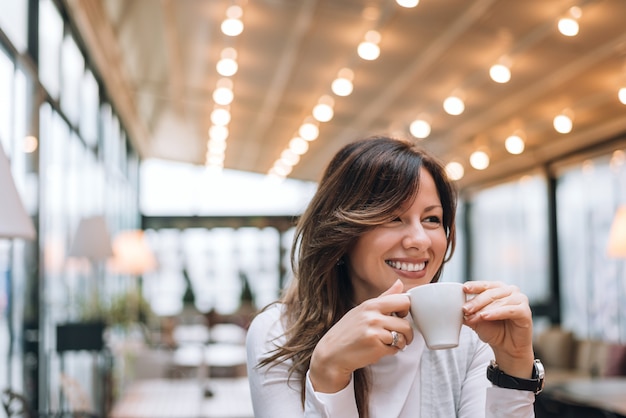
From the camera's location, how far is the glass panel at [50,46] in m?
5.52

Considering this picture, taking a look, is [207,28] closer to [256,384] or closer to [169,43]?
[169,43]

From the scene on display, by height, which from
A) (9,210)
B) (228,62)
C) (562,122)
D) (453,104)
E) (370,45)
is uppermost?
(228,62)

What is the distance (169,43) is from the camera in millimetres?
8602

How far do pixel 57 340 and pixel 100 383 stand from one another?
10.1 feet

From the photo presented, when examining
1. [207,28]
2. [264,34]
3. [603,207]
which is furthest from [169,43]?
[603,207]

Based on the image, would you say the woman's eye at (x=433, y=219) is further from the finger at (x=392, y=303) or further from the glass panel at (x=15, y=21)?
the glass panel at (x=15, y=21)

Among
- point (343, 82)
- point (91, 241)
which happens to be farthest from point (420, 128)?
point (91, 241)

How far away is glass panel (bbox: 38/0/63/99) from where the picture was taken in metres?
5.52

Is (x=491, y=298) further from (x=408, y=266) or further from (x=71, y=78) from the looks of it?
(x=71, y=78)

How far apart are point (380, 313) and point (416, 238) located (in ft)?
0.60

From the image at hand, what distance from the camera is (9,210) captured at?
1.91 metres

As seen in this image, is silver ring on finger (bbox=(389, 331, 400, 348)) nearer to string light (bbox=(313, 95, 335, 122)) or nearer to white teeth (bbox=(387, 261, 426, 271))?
white teeth (bbox=(387, 261, 426, 271))

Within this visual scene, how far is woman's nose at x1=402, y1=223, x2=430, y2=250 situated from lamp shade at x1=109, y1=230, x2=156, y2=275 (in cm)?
839

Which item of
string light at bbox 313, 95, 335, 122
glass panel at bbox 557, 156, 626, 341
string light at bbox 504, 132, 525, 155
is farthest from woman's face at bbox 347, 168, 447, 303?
glass panel at bbox 557, 156, 626, 341
